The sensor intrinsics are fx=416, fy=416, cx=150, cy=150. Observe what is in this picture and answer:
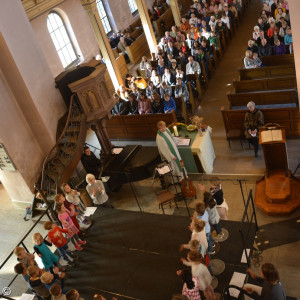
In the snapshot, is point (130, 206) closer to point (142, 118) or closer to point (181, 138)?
point (181, 138)

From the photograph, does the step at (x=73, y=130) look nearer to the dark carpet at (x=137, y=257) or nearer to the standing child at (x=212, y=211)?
the dark carpet at (x=137, y=257)

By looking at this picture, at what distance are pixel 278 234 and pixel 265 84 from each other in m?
5.38

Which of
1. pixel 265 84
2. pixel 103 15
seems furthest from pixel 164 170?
pixel 103 15

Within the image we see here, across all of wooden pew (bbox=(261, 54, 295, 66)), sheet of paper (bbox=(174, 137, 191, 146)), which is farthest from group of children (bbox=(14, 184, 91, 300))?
wooden pew (bbox=(261, 54, 295, 66))

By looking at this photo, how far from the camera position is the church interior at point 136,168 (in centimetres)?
758

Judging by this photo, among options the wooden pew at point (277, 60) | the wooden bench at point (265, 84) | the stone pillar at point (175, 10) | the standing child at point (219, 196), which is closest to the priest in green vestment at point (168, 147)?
the standing child at point (219, 196)

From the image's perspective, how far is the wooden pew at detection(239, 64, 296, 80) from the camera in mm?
12422

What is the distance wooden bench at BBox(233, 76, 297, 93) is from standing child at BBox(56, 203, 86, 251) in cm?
664

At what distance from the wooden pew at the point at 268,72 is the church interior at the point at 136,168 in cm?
3

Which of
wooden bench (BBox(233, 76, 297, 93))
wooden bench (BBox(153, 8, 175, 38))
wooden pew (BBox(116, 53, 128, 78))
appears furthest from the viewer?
wooden bench (BBox(153, 8, 175, 38))

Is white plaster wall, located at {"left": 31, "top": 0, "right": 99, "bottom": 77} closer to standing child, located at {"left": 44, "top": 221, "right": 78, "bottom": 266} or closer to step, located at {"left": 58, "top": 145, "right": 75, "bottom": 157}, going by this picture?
step, located at {"left": 58, "top": 145, "right": 75, "bottom": 157}

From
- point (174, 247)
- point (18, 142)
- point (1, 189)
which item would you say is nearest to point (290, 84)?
point (174, 247)

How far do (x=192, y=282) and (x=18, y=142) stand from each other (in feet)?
20.6

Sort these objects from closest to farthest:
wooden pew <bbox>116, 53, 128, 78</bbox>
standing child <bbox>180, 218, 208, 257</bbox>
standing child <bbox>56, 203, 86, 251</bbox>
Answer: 1. standing child <bbox>180, 218, 208, 257</bbox>
2. standing child <bbox>56, 203, 86, 251</bbox>
3. wooden pew <bbox>116, 53, 128, 78</bbox>
